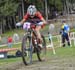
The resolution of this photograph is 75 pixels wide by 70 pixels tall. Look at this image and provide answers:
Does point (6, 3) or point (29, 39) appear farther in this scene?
point (6, 3)

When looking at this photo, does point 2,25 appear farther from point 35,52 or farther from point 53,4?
point 35,52

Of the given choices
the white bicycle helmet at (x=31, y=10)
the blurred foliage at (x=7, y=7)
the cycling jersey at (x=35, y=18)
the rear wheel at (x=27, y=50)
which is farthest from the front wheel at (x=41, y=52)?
the blurred foliage at (x=7, y=7)

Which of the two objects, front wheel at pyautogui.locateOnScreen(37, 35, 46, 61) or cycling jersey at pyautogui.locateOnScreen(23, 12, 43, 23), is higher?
cycling jersey at pyautogui.locateOnScreen(23, 12, 43, 23)

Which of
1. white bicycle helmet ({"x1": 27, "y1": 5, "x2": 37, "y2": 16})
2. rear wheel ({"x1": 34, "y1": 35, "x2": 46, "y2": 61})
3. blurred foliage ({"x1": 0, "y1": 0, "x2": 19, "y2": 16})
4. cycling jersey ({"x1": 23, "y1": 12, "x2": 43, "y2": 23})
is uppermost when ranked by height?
white bicycle helmet ({"x1": 27, "y1": 5, "x2": 37, "y2": 16})

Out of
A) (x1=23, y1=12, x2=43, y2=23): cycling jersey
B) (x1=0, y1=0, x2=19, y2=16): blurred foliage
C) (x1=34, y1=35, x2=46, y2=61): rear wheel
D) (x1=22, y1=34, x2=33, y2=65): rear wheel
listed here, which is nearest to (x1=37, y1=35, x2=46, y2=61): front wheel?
(x1=34, y1=35, x2=46, y2=61): rear wheel

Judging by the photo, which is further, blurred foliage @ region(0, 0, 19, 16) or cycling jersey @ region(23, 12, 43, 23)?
blurred foliage @ region(0, 0, 19, 16)

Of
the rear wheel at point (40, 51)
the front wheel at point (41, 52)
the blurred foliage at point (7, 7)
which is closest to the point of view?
the rear wheel at point (40, 51)

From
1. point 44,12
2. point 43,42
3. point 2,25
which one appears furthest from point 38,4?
point 43,42

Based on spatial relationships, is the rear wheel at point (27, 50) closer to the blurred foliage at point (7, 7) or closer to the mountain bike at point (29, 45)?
the mountain bike at point (29, 45)

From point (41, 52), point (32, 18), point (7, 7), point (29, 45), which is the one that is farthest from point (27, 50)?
point (7, 7)

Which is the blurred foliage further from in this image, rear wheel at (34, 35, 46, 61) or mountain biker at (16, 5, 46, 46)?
mountain biker at (16, 5, 46, 46)

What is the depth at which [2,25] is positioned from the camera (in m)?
80.1

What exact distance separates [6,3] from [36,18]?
66.0 m

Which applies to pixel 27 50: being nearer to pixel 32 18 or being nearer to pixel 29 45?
pixel 29 45
